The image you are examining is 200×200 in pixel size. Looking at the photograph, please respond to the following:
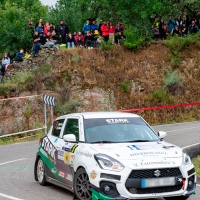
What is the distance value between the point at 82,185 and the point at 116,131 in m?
1.42

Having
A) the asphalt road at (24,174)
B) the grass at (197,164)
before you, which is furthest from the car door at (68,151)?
the grass at (197,164)

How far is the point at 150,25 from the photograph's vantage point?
36031 millimetres

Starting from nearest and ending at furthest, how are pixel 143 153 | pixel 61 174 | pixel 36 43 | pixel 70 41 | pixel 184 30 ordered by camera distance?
pixel 143 153 → pixel 61 174 → pixel 36 43 → pixel 70 41 → pixel 184 30

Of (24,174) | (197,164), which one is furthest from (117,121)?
(197,164)

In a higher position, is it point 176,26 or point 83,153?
point 176,26

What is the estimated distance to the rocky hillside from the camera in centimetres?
3148

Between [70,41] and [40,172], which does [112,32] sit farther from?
[40,172]

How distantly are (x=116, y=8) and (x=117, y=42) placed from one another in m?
3.02

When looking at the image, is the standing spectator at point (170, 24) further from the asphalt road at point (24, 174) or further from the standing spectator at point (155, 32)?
the asphalt road at point (24, 174)

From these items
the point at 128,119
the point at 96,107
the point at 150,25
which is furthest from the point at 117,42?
the point at 128,119

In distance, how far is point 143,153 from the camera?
30.7 ft

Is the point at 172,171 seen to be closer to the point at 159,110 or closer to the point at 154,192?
the point at 154,192

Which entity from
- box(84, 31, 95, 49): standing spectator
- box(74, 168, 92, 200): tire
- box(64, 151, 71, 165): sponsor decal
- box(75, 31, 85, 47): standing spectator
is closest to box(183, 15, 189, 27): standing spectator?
box(84, 31, 95, 49): standing spectator

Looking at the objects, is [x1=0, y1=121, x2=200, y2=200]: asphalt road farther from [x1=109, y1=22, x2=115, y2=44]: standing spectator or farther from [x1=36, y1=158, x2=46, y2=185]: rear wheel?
[x1=109, y1=22, x2=115, y2=44]: standing spectator
